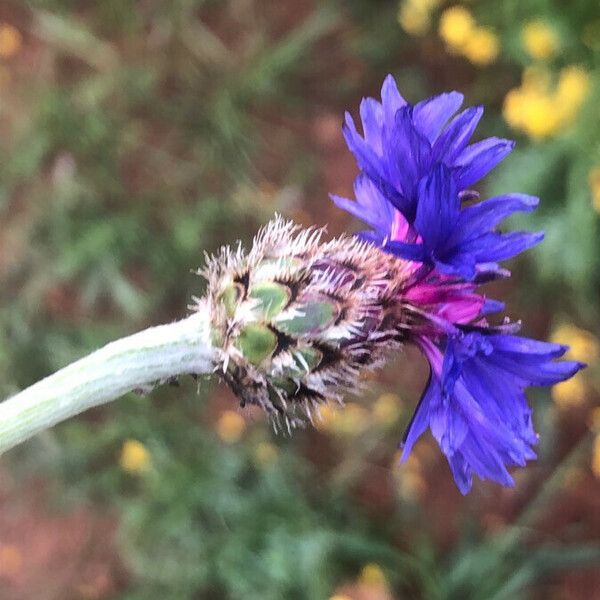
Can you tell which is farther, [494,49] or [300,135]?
[300,135]

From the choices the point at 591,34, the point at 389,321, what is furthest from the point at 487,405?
the point at 591,34

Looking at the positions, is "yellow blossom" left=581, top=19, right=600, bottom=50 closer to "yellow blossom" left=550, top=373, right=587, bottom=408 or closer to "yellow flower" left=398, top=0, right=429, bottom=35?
"yellow flower" left=398, top=0, right=429, bottom=35

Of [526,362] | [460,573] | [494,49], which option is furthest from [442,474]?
[526,362]

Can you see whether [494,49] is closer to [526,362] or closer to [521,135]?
[521,135]

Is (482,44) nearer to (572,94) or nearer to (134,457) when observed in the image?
(572,94)

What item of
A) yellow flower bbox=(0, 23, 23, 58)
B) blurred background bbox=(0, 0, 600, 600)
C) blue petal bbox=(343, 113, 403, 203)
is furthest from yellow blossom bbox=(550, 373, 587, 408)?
yellow flower bbox=(0, 23, 23, 58)
